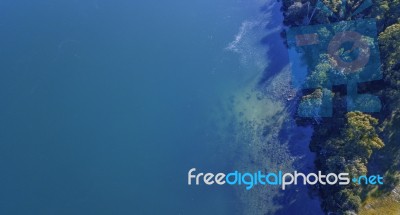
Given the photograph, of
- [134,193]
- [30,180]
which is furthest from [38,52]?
[134,193]

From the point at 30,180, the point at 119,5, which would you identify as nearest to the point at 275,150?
the point at 30,180

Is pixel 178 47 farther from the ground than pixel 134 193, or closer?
farther from the ground

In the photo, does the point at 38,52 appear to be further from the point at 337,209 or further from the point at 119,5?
the point at 337,209

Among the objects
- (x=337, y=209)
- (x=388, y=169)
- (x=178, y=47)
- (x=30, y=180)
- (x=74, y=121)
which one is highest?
(x=178, y=47)

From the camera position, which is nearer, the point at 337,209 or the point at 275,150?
the point at 337,209

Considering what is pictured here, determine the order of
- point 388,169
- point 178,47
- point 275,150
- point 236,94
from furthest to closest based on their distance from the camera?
point 178,47 < point 236,94 < point 275,150 < point 388,169

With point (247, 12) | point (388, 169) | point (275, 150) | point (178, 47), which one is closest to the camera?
point (388, 169)
